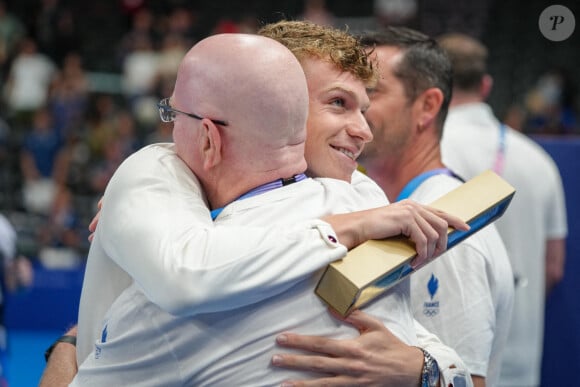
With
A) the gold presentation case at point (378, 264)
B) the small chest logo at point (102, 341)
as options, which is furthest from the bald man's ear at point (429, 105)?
the small chest logo at point (102, 341)

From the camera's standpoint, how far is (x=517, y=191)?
426 centimetres

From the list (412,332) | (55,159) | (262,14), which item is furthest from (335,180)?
(262,14)

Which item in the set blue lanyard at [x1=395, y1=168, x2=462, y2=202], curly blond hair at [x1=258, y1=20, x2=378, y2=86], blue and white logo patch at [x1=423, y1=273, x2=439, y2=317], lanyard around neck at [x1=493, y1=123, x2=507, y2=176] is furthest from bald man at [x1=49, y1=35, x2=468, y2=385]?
lanyard around neck at [x1=493, y1=123, x2=507, y2=176]

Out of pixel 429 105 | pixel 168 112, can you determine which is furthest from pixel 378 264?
pixel 429 105

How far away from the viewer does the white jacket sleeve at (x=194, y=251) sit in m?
1.50

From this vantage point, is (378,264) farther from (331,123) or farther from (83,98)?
(83,98)

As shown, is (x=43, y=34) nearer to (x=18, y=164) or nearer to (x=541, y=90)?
(x=18, y=164)

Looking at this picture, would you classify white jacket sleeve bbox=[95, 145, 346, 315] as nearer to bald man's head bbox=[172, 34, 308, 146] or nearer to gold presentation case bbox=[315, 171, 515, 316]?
gold presentation case bbox=[315, 171, 515, 316]

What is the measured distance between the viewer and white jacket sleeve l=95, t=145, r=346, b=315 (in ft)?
4.91

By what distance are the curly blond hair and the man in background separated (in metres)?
2.26

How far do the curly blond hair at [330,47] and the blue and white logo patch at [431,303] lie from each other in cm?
63

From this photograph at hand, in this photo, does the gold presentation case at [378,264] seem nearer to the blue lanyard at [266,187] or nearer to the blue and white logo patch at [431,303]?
the blue lanyard at [266,187]

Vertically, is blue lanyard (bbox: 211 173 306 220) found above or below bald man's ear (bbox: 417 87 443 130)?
above

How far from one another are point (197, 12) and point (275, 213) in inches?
452
